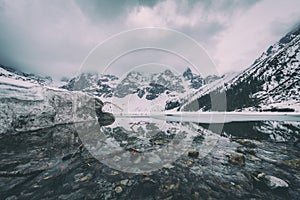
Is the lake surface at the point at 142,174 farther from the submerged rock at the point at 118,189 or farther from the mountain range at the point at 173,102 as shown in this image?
the mountain range at the point at 173,102

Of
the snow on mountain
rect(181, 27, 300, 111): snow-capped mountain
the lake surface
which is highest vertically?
rect(181, 27, 300, 111): snow-capped mountain

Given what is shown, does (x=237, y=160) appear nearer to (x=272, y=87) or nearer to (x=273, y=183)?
(x=273, y=183)

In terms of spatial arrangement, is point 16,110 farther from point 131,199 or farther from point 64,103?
point 131,199

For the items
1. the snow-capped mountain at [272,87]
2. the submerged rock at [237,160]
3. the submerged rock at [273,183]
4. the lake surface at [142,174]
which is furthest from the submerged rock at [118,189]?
the snow-capped mountain at [272,87]

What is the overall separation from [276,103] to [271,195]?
9885 cm

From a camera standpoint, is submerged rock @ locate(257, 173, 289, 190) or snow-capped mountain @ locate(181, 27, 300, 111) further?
snow-capped mountain @ locate(181, 27, 300, 111)

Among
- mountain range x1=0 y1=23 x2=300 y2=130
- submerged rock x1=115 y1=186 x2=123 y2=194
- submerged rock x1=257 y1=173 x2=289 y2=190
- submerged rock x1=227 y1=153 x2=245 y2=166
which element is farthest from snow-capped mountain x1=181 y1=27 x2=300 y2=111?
submerged rock x1=115 y1=186 x2=123 y2=194

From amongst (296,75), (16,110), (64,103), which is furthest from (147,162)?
(296,75)

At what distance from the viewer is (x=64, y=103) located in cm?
2027

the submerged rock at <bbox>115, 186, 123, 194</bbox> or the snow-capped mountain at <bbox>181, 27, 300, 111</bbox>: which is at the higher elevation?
the snow-capped mountain at <bbox>181, 27, 300, 111</bbox>

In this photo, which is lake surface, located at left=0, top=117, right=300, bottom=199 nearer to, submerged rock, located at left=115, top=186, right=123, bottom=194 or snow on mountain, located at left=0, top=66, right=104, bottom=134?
submerged rock, located at left=115, top=186, right=123, bottom=194

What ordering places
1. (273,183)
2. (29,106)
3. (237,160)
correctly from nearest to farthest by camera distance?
(273,183) → (237,160) → (29,106)

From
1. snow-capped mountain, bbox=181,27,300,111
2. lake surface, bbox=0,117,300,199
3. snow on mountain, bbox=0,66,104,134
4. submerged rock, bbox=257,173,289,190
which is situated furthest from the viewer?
snow-capped mountain, bbox=181,27,300,111

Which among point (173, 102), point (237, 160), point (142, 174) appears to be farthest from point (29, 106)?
point (173, 102)
